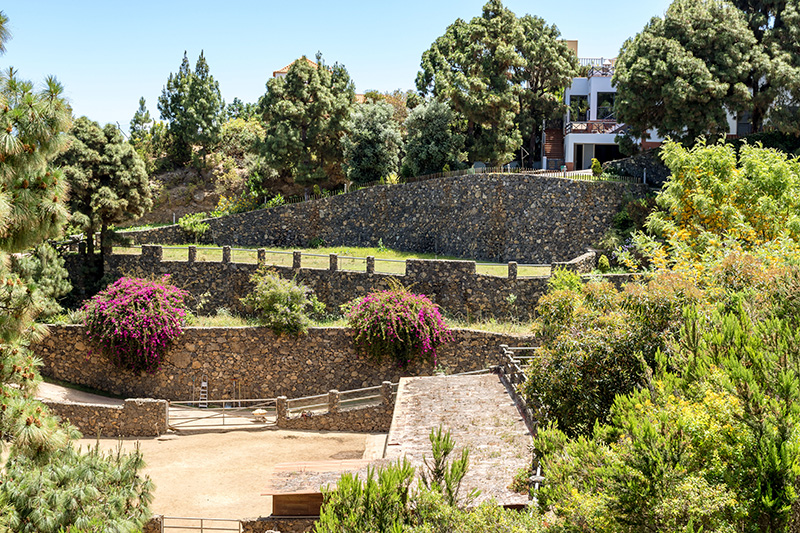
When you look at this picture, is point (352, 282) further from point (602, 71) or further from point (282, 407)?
point (602, 71)

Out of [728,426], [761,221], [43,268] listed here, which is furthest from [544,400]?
[43,268]

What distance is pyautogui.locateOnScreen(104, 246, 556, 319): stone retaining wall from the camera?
2559cm

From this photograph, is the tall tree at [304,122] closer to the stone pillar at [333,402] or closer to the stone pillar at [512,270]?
the stone pillar at [512,270]

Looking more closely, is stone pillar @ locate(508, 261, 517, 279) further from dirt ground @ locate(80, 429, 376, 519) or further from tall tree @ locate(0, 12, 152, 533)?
tall tree @ locate(0, 12, 152, 533)

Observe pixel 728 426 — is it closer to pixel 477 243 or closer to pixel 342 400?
pixel 342 400

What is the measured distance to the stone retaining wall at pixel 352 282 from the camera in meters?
25.6

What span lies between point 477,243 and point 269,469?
15520 millimetres

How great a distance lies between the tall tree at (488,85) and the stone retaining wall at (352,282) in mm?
9452

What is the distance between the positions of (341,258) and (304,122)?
11455 millimetres

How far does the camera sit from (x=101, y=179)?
29766 millimetres

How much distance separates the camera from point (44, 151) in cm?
1266

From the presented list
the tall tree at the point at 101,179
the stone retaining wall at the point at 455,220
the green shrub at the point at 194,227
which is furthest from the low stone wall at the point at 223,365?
the green shrub at the point at 194,227

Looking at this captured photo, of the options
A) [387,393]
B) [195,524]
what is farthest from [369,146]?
[195,524]

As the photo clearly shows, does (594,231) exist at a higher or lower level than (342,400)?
higher
